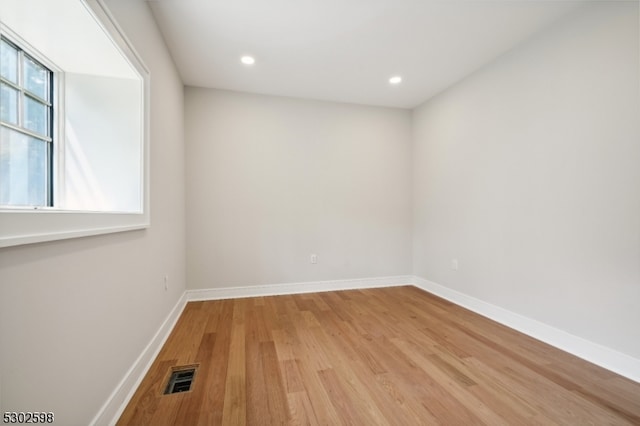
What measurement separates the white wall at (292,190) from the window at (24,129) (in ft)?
5.78

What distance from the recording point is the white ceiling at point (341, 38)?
6.15 feet

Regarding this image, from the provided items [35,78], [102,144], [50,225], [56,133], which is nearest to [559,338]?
[50,225]

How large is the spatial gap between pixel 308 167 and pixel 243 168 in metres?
0.82

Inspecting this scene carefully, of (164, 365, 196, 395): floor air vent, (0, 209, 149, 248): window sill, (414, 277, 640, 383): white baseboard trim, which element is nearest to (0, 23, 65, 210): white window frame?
(0, 209, 149, 248): window sill

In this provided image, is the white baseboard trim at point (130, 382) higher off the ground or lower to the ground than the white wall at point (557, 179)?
lower

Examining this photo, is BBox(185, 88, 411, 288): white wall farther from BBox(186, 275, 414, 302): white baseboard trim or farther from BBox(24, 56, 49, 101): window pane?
BBox(24, 56, 49, 101): window pane

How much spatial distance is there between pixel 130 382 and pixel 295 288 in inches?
79.7

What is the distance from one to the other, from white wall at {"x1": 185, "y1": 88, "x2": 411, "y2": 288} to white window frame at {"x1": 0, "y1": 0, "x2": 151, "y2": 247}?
4.44ft

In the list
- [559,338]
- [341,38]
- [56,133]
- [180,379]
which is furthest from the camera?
[341,38]

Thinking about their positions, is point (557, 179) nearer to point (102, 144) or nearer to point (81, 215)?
point (81, 215)

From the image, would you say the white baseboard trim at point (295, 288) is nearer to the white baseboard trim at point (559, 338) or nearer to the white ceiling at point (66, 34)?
the white baseboard trim at point (559, 338)

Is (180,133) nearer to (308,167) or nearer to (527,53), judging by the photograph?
(308,167)

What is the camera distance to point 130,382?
4.73ft

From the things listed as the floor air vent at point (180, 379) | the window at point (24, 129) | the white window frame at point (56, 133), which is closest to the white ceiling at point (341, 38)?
the white window frame at point (56, 133)
